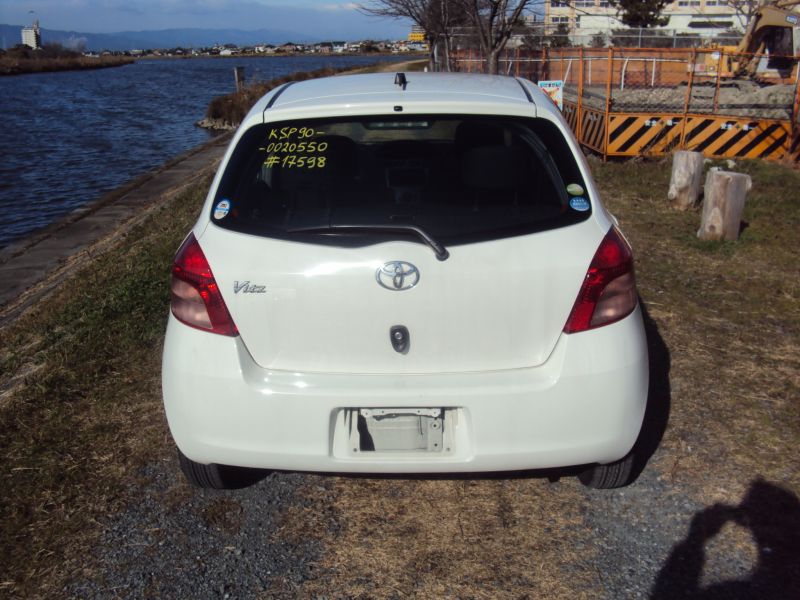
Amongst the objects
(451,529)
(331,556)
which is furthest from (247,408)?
(451,529)

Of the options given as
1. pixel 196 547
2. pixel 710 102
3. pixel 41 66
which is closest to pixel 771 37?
pixel 710 102

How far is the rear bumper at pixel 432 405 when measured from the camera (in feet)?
8.52

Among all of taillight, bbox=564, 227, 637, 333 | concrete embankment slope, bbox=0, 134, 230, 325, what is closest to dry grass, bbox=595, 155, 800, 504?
taillight, bbox=564, 227, 637, 333

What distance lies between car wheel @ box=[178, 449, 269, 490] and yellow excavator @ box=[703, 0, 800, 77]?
15.9 m

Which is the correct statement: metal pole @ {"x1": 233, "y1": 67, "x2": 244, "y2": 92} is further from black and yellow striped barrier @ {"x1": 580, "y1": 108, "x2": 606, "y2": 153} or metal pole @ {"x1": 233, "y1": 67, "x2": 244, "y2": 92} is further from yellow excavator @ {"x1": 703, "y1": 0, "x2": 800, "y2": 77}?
black and yellow striped barrier @ {"x1": 580, "y1": 108, "x2": 606, "y2": 153}

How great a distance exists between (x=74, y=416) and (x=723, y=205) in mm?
5957

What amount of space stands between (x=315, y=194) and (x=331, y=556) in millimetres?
1383

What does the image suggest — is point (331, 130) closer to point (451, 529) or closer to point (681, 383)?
point (451, 529)

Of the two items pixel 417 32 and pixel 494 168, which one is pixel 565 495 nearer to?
pixel 494 168

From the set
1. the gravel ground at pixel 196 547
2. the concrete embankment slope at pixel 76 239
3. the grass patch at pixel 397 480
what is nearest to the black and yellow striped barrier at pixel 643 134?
the grass patch at pixel 397 480

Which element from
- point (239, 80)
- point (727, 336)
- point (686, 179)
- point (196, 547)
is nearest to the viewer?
point (196, 547)

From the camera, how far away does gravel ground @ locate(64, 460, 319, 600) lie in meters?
2.68

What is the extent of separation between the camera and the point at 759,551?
2.80m

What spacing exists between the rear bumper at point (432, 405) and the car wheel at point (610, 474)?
1.17ft
